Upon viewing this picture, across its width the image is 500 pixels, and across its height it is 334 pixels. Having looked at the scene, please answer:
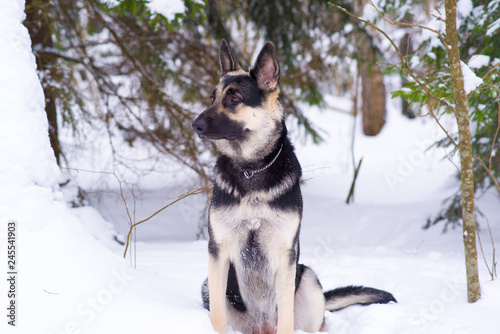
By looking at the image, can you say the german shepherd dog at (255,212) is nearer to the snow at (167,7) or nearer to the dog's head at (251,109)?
the dog's head at (251,109)

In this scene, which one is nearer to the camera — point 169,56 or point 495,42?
point 495,42

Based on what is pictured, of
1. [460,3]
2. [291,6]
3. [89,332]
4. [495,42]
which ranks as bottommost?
[89,332]

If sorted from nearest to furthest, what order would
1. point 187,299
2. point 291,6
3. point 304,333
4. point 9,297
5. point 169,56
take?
point 9,297 < point 304,333 < point 187,299 < point 169,56 < point 291,6

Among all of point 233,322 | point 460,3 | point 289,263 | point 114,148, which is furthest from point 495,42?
point 114,148

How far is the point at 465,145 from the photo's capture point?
3.30 meters

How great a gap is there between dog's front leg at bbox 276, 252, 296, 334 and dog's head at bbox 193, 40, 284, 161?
0.80m

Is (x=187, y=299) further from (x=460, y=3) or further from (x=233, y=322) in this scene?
(x=460, y=3)

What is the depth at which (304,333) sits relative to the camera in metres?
3.26

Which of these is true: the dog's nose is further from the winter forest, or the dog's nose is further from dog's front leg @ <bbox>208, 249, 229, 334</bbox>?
the winter forest

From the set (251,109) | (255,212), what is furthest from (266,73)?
(255,212)

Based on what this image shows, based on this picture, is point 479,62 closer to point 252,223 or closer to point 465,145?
point 465,145

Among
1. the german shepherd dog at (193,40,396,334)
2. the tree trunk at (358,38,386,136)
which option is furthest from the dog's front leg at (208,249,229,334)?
the tree trunk at (358,38,386,136)

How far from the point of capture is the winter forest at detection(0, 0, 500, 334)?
8.98 ft

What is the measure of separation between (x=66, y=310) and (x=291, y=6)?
22.5 feet
